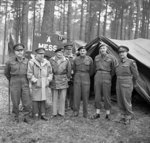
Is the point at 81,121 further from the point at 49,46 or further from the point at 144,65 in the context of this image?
the point at 49,46

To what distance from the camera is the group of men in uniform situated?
507cm

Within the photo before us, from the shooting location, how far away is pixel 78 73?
5.47 m

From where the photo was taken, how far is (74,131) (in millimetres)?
4719

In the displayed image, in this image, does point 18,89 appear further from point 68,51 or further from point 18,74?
point 68,51

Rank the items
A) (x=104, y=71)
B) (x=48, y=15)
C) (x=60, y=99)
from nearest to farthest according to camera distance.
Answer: (x=104, y=71)
(x=60, y=99)
(x=48, y=15)

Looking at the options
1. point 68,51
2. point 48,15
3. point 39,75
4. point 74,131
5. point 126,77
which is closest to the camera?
point 74,131

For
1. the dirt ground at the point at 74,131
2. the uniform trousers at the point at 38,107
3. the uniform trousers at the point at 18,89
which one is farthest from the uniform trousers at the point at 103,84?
the uniform trousers at the point at 18,89

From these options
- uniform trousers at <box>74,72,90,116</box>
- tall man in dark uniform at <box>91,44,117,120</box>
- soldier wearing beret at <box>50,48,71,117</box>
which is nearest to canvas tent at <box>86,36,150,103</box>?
tall man in dark uniform at <box>91,44,117,120</box>

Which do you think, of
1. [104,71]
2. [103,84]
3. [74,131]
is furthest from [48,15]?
[74,131]

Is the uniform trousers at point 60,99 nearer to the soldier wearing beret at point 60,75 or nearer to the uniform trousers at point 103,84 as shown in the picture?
the soldier wearing beret at point 60,75

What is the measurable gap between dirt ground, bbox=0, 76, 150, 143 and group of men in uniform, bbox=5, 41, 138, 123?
0.25m

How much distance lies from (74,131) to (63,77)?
1.40m

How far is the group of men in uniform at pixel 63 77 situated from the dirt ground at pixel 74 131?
10.0 inches

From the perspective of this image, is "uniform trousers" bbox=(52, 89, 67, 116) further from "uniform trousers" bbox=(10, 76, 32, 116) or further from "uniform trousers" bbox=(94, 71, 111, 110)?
"uniform trousers" bbox=(94, 71, 111, 110)
